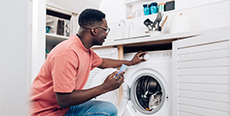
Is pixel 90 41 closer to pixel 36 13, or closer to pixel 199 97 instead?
pixel 36 13

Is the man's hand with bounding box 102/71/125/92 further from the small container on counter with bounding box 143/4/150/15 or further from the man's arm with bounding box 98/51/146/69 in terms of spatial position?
the small container on counter with bounding box 143/4/150/15

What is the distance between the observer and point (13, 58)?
238 millimetres

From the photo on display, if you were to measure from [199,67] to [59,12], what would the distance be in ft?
6.59

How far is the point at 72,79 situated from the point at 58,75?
3.1 inches

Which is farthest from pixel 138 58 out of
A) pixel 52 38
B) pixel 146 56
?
pixel 52 38

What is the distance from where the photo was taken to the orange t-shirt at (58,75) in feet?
3.35

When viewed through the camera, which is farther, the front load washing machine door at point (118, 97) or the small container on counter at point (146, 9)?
the small container on counter at point (146, 9)

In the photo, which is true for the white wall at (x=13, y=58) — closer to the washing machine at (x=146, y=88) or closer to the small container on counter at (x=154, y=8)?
the washing machine at (x=146, y=88)

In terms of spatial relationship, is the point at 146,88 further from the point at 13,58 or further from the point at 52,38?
the point at 13,58

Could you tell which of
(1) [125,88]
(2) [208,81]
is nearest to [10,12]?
(2) [208,81]

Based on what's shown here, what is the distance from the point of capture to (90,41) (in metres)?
1.28

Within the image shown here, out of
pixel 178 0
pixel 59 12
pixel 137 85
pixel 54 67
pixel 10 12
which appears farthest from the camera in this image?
pixel 59 12

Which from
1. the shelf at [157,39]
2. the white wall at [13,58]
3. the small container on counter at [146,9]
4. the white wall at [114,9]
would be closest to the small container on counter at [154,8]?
the small container on counter at [146,9]

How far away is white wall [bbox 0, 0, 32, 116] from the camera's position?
0.23m
